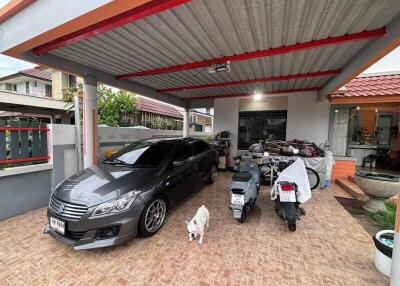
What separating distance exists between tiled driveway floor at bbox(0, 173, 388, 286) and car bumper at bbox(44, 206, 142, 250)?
22 centimetres

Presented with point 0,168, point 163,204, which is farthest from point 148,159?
point 0,168

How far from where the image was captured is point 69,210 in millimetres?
2406

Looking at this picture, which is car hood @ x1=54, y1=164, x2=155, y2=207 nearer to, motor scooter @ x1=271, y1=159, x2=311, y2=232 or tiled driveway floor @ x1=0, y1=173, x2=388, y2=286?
tiled driveway floor @ x1=0, y1=173, x2=388, y2=286

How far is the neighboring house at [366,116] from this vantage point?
568 centimetres

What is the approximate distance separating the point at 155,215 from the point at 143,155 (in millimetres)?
1105

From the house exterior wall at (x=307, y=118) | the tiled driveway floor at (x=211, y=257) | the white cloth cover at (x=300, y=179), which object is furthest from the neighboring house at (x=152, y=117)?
the white cloth cover at (x=300, y=179)

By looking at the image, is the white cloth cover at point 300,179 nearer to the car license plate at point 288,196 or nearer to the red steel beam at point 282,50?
the car license plate at point 288,196

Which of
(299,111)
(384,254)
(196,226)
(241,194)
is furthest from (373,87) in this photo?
(196,226)

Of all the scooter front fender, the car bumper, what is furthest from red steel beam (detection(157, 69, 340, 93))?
the car bumper

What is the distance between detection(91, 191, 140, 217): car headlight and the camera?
7.70 feet

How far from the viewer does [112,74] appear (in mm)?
5035

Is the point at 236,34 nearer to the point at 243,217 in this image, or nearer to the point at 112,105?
the point at 243,217

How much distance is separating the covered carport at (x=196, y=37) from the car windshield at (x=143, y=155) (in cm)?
137

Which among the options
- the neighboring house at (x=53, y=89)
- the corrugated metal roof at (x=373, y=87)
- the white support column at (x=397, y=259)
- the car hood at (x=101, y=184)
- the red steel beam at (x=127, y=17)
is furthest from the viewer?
the neighboring house at (x=53, y=89)
